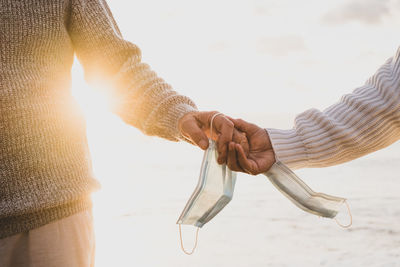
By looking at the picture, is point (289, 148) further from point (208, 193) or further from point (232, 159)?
point (208, 193)

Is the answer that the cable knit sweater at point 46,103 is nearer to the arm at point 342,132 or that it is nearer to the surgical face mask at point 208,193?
the surgical face mask at point 208,193

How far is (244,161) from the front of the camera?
211 cm

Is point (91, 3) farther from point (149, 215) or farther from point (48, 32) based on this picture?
point (149, 215)

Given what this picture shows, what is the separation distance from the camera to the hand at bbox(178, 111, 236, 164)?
2.04 metres

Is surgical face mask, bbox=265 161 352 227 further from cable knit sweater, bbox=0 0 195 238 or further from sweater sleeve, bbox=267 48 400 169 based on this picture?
cable knit sweater, bbox=0 0 195 238

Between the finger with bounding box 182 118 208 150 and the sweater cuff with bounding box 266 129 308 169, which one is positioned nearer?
the finger with bounding box 182 118 208 150

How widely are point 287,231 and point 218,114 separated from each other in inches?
235

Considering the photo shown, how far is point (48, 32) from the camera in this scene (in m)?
1.78

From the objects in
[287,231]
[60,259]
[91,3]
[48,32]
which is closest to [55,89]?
[48,32]

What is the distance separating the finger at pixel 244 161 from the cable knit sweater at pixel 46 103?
1.04 ft

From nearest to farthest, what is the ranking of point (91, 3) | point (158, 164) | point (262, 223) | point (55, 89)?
point (55, 89) → point (91, 3) → point (262, 223) → point (158, 164)

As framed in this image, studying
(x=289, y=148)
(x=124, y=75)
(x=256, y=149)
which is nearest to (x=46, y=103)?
(x=124, y=75)

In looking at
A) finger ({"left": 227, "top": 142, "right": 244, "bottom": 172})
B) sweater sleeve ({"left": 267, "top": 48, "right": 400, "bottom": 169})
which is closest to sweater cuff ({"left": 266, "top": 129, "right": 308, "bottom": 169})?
sweater sleeve ({"left": 267, "top": 48, "right": 400, "bottom": 169})

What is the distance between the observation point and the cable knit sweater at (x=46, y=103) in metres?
1.55
